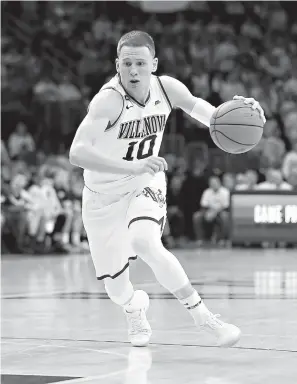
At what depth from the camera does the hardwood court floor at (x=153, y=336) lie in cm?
452

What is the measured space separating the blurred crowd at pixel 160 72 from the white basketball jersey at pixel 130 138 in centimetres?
996

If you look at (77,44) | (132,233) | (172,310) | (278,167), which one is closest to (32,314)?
(172,310)

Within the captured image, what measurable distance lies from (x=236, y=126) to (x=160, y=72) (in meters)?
14.2

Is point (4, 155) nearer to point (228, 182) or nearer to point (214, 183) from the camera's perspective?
point (214, 183)

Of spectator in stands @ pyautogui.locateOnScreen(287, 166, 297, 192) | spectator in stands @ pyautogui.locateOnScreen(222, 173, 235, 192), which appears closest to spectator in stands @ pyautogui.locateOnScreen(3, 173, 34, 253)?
spectator in stands @ pyautogui.locateOnScreen(222, 173, 235, 192)

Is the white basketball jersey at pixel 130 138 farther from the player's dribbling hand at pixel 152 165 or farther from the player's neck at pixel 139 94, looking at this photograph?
the player's dribbling hand at pixel 152 165

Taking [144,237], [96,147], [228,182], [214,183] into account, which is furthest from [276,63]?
[144,237]

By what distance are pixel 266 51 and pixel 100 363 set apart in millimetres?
16898

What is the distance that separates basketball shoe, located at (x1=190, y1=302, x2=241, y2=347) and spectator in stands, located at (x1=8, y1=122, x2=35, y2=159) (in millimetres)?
13013

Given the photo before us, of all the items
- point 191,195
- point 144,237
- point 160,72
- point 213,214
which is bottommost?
point 213,214

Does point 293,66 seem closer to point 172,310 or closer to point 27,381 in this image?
point 172,310

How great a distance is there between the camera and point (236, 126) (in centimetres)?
582

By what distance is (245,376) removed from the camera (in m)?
4.38

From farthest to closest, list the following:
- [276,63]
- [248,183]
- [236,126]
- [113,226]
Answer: [276,63] < [248,183] < [236,126] < [113,226]
